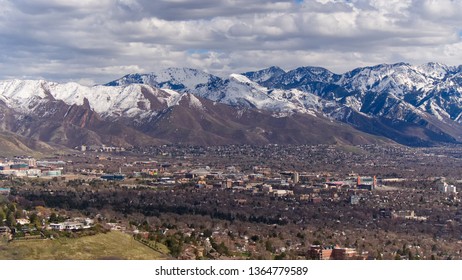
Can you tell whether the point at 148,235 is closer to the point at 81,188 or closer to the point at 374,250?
the point at 374,250

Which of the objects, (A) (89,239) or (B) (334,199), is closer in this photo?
(A) (89,239)

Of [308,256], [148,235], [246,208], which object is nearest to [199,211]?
[246,208]

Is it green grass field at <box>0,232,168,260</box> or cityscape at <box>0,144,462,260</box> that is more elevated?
green grass field at <box>0,232,168,260</box>

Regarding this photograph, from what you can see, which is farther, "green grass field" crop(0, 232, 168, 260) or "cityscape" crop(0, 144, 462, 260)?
"cityscape" crop(0, 144, 462, 260)

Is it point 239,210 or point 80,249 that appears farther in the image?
point 239,210

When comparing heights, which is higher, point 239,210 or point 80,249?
point 80,249

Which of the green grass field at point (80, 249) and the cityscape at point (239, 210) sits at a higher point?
the green grass field at point (80, 249)

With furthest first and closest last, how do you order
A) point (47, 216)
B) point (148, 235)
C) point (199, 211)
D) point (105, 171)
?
1. point (105, 171)
2. point (199, 211)
3. point (47, 216)
4. point (148, 235)

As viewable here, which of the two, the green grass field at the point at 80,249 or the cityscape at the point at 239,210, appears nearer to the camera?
the green grass field at the point at 80,249
